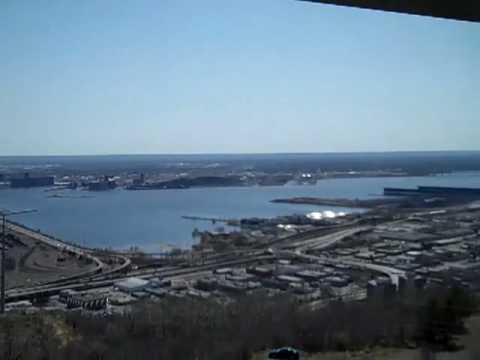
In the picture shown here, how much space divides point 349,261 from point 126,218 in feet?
17.6

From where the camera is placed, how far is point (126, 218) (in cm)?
978

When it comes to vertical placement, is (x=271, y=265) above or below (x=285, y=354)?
below

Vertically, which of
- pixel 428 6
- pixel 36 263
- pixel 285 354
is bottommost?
pixel 36 263

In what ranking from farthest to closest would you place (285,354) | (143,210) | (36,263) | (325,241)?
(143,210)
(325,241)
(36,263)
(285,354)

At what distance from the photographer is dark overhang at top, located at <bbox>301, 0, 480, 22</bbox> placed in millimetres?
953

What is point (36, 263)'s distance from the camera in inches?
234

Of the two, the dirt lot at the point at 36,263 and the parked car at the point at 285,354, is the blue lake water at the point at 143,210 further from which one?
the parked car at the point at 285,354

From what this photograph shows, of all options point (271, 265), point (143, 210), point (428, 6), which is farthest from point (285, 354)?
point (143, 210)

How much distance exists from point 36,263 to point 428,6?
5.76 meters

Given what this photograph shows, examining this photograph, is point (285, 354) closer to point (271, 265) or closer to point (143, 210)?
point (271, 265)

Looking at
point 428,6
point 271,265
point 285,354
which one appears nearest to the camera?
point 428,6

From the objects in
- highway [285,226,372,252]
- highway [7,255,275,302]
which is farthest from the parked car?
highway [285,226,372,252]

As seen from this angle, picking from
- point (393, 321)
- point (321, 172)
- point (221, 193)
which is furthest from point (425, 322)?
point (321, 172)

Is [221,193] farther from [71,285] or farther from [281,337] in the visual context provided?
[281,337]
